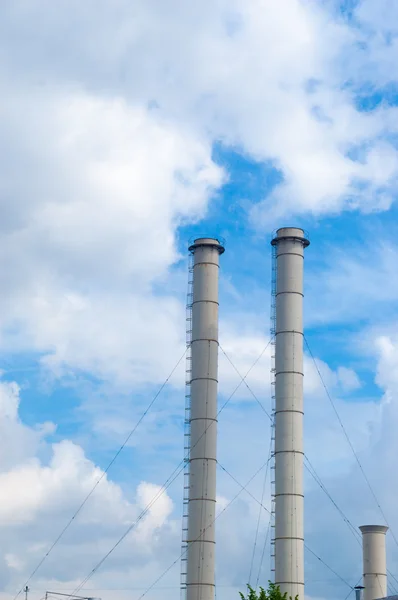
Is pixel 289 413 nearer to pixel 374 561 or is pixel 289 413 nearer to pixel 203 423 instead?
pixel 203 423

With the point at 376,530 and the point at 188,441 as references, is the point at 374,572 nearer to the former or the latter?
the point at 376,530

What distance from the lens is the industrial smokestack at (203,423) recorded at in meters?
73.2

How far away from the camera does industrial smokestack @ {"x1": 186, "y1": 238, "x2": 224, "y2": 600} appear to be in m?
73.2

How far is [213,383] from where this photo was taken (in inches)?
3022

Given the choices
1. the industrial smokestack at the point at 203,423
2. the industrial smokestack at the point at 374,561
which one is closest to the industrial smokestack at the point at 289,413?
the industrial smokestack at the point at 203,423

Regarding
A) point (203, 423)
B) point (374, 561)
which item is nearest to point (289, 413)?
point (203, 423)

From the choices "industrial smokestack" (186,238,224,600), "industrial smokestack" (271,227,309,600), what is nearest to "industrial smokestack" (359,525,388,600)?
"industrial smokestack" (271,227,309,600)

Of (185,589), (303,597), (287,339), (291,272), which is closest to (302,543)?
(303,597)

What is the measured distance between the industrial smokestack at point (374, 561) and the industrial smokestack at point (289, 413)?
582 cm

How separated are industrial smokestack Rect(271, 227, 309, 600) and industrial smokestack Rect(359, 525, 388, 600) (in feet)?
19.1

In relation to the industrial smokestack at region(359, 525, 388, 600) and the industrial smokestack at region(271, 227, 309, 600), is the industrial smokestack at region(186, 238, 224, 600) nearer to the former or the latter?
the industrial smokestack at region(271, 227, 309, 600)

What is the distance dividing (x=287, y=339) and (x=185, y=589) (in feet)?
60.5

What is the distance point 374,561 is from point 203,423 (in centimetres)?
1523

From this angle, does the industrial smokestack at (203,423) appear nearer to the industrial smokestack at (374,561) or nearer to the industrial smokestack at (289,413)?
the industrial smokestack at (289,413)
